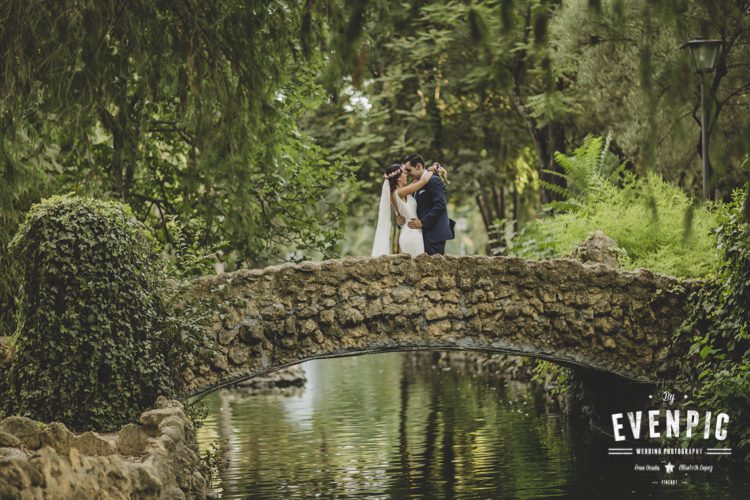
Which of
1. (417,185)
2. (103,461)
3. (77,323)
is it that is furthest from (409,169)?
(103,461)

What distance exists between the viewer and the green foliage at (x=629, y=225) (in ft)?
52.2

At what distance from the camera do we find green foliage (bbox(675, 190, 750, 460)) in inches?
468

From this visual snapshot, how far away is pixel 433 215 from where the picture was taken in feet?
43.1

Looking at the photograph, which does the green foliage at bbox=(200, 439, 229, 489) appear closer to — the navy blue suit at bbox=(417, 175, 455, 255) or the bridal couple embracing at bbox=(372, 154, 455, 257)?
the bridal couple embracing at bbox=(372, 154, 455, 257)

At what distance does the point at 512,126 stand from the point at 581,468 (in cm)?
1471

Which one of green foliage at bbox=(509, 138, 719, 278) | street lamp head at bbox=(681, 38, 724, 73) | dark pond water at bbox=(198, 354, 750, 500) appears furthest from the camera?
green foliage at bbox=(509, 138, 719, 278)

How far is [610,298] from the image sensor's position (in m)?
13.4

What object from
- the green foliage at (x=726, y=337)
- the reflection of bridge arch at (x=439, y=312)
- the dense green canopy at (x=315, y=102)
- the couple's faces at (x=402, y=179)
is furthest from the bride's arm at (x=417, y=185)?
the green foliage at (x=726, y=337)

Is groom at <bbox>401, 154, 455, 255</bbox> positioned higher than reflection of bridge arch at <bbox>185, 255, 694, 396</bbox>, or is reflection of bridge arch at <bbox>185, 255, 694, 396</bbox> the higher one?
groom at <bbox>401, 154, 455, 255</bbox>

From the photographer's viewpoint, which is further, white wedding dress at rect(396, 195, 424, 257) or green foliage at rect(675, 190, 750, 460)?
white wedding dress at rect(396, 195, 424, 257)

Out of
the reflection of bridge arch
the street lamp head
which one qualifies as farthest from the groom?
the street lamp head

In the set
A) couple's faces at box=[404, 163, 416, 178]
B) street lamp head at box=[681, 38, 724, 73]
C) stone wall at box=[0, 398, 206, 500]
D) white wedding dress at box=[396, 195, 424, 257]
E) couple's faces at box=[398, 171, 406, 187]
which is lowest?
stone wall at box=[0, 398, 206, 500]

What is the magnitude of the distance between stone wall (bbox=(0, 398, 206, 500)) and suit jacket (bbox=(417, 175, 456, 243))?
4.15 meters

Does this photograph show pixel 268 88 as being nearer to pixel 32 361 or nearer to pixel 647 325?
pixel 32 361
